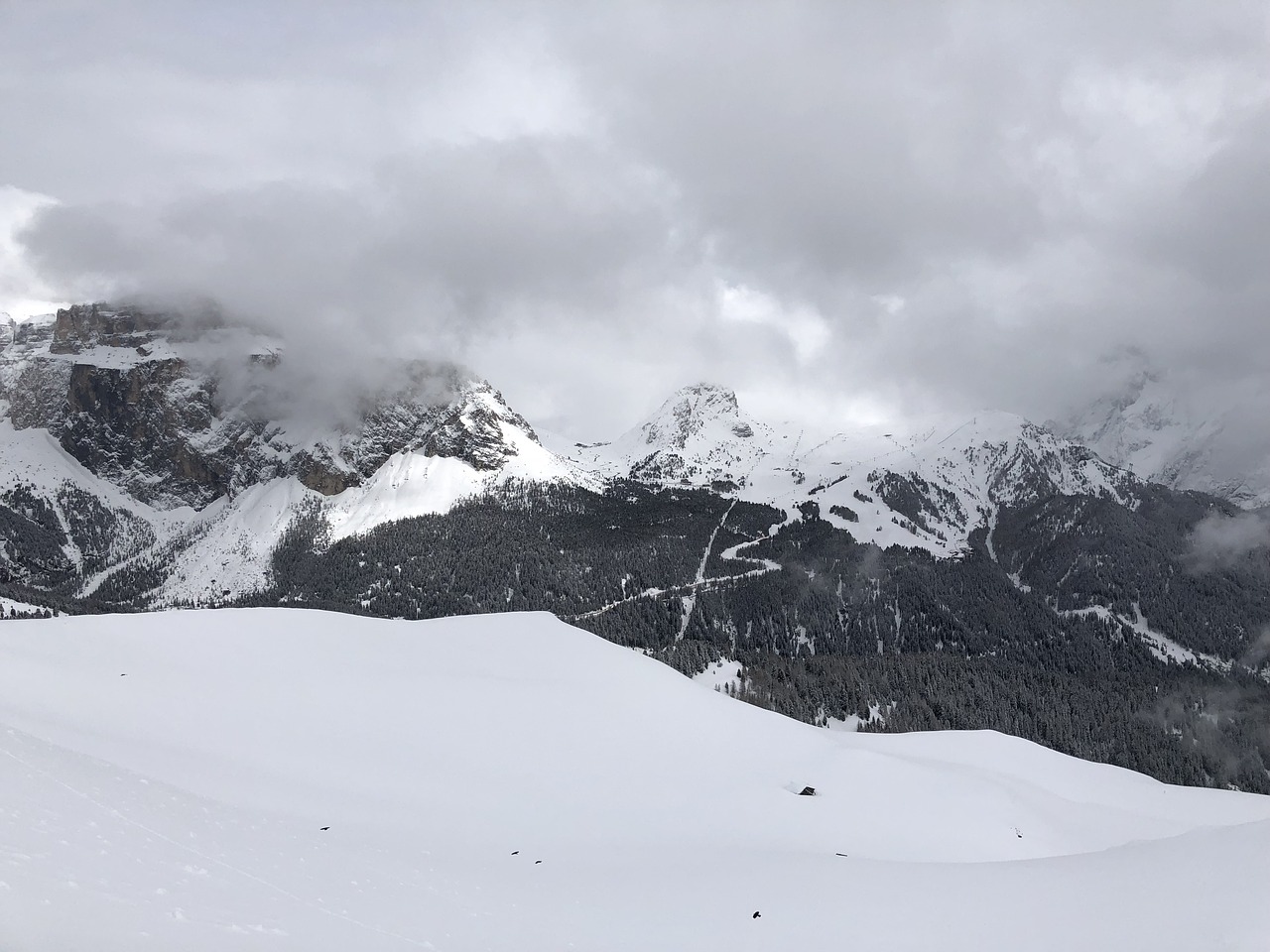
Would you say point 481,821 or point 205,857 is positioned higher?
point 481,821

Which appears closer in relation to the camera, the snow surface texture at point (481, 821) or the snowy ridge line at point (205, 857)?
the snow surface texture at point (481, 821)

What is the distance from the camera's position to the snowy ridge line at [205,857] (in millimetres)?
11016

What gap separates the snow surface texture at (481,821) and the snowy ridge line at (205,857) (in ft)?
0.26

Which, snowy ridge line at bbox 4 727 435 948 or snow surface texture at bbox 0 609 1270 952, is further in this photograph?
snowy ridge line at bbox 4 727 435 948

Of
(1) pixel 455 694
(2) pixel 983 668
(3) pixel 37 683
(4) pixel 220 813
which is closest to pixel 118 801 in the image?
(4) pixel 220 813

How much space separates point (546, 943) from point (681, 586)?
184m

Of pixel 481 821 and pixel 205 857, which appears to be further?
pixel 481 821

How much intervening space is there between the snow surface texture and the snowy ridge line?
0.08m

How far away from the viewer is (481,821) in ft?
63.7

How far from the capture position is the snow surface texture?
10898mm

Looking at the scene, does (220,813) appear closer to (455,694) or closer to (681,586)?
(455,694)

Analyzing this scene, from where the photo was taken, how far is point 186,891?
9.91 meters

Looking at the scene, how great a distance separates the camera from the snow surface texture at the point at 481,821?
1090 cm

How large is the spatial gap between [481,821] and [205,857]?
902 cm
